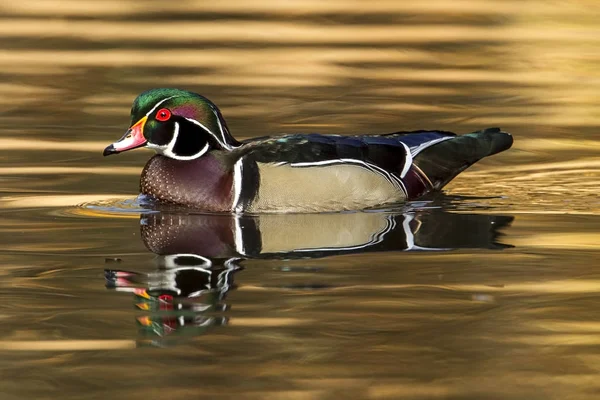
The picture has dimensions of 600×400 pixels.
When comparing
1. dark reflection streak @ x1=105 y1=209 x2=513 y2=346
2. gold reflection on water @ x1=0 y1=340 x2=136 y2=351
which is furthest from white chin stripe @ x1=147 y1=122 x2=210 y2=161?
gold reflection on water @ x1=0 y1=340 x2=136 y2=351

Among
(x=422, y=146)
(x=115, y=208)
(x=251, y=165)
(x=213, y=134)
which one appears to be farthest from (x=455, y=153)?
(x=115, y=208)

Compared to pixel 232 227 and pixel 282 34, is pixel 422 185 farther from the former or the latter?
pixel 282 34

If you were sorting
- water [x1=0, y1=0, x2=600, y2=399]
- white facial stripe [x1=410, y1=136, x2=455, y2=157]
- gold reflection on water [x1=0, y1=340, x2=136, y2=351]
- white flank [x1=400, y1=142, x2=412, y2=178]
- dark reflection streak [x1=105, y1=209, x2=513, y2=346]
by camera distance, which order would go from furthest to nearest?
white facial stripe [x1=410, y1=136, x2=455, y2=157]
white flank [x1=400, y1=142, x2=412, y2=178]
dark reflection streak [x1=105, y1=209, x2=513, y2=346]
gold reflection on water [x1=0, y1=340, x2=136, y2=351]
water [x1=0, y1=0, x2=600, y2=399]

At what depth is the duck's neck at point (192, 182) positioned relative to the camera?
1093cm

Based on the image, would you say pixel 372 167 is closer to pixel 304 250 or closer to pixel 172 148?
pixel 172 148

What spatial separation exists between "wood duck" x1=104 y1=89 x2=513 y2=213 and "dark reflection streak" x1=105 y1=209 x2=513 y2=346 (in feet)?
0.57

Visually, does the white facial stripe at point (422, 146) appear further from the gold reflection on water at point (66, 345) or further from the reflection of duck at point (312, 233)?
the gold reflection on water at point (66, 345)

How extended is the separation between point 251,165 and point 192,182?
454mm

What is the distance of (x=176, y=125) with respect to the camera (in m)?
11.2

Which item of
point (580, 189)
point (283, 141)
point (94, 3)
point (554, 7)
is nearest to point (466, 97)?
point (580, 189)

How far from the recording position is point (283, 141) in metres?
11.1

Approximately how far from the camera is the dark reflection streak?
8008 millimetres

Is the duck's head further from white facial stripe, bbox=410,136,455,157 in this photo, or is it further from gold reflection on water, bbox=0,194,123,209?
white facial stripe, bbox=410,136,455,157

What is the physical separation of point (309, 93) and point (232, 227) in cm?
653
